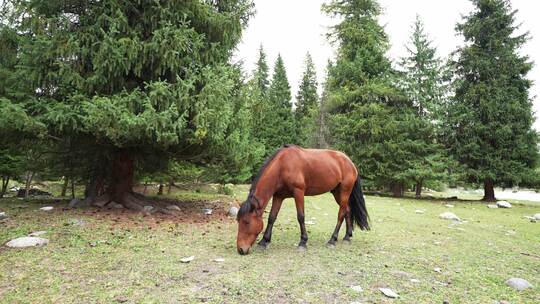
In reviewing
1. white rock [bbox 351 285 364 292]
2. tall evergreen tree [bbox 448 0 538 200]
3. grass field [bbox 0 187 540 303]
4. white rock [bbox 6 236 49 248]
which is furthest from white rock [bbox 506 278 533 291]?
tall evergreen tree [bbox 448 0 538 200]

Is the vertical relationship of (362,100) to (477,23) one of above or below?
below

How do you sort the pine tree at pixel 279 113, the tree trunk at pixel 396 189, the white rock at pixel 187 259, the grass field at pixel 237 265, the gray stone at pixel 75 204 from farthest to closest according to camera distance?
the pine tree at pixel 279 113 < the tree trunk at pixel 396 189 < the gray stone at pixel 75 204 < the white rock at pixel 187 259 < the grass field at pixel 237 265

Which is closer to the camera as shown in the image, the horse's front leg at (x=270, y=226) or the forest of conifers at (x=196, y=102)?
the horse's front leg at (x=270, y=226)

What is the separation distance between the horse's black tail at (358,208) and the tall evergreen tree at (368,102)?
41.6ft

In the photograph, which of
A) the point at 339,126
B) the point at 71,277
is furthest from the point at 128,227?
the point at 339,126

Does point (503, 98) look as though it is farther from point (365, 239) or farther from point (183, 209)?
point (183, 209)

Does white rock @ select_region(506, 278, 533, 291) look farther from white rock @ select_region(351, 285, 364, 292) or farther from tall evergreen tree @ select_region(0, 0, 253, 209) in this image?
tall evergreen tree @ select_region(0, 0, 253, 209)

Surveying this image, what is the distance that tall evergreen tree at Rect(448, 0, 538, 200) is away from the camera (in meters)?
17.9

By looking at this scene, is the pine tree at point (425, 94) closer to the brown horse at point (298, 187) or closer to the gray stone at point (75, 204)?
the brown horse at point (298, 187)

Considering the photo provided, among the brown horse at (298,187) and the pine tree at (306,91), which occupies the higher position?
the pine tree at (306,91)

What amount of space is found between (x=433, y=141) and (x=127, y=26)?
18.1 meters

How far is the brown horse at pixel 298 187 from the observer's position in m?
5.46

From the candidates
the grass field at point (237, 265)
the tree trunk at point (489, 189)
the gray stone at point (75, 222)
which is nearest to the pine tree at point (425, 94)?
the tree trunk at point (489, 189)

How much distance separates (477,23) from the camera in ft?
62.1
